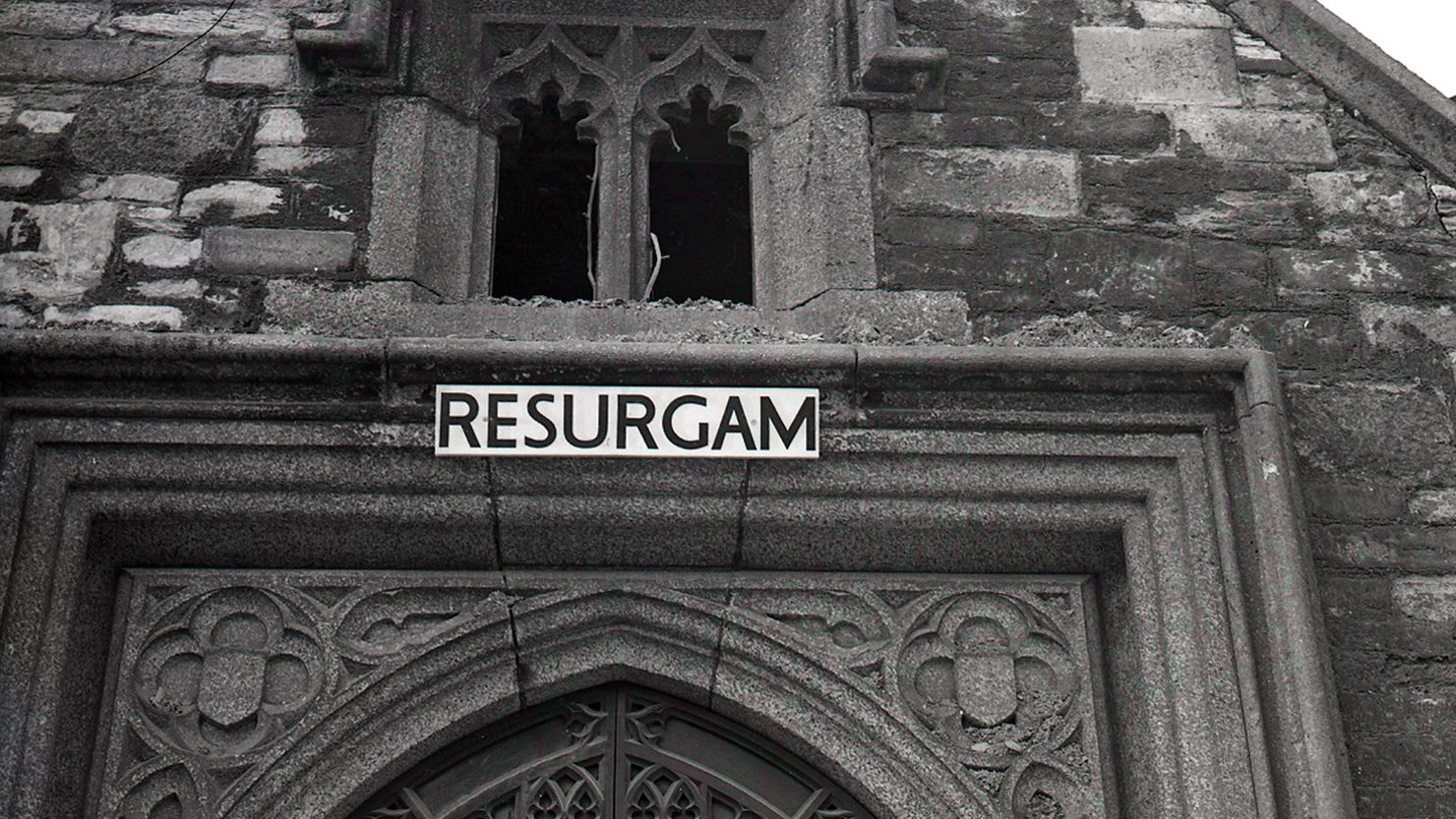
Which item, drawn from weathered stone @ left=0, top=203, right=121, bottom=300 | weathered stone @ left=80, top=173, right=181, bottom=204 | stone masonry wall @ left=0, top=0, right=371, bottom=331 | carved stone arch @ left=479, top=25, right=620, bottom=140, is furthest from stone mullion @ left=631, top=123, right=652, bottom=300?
weathered stone @ left=0, top=203, right=121, bottom=300

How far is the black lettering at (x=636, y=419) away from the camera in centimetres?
393

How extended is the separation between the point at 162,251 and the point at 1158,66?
268cm

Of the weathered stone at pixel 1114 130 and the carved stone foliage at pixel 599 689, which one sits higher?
the weathered stone at pixel 1114 130

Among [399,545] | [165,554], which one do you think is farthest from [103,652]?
[399,545]

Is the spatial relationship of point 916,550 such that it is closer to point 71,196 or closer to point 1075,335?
point 1075,335

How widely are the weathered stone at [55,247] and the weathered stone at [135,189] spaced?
33mm

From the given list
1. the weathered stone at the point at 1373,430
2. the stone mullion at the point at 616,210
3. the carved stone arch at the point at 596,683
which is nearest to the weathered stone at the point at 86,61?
the stone mullion at the point at 616,210

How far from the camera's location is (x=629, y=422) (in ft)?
13.0

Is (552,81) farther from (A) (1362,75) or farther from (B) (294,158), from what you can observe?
(A) (1362,75)

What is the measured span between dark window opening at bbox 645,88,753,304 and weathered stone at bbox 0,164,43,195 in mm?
1912

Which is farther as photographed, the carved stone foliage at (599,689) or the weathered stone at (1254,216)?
the weathered stone at (1254,216)

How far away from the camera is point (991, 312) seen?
13.6 ft

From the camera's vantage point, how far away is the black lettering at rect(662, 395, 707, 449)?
3936 mm

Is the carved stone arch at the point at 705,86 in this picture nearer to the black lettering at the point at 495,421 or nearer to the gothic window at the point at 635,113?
the gothic window at the point at 635,113
